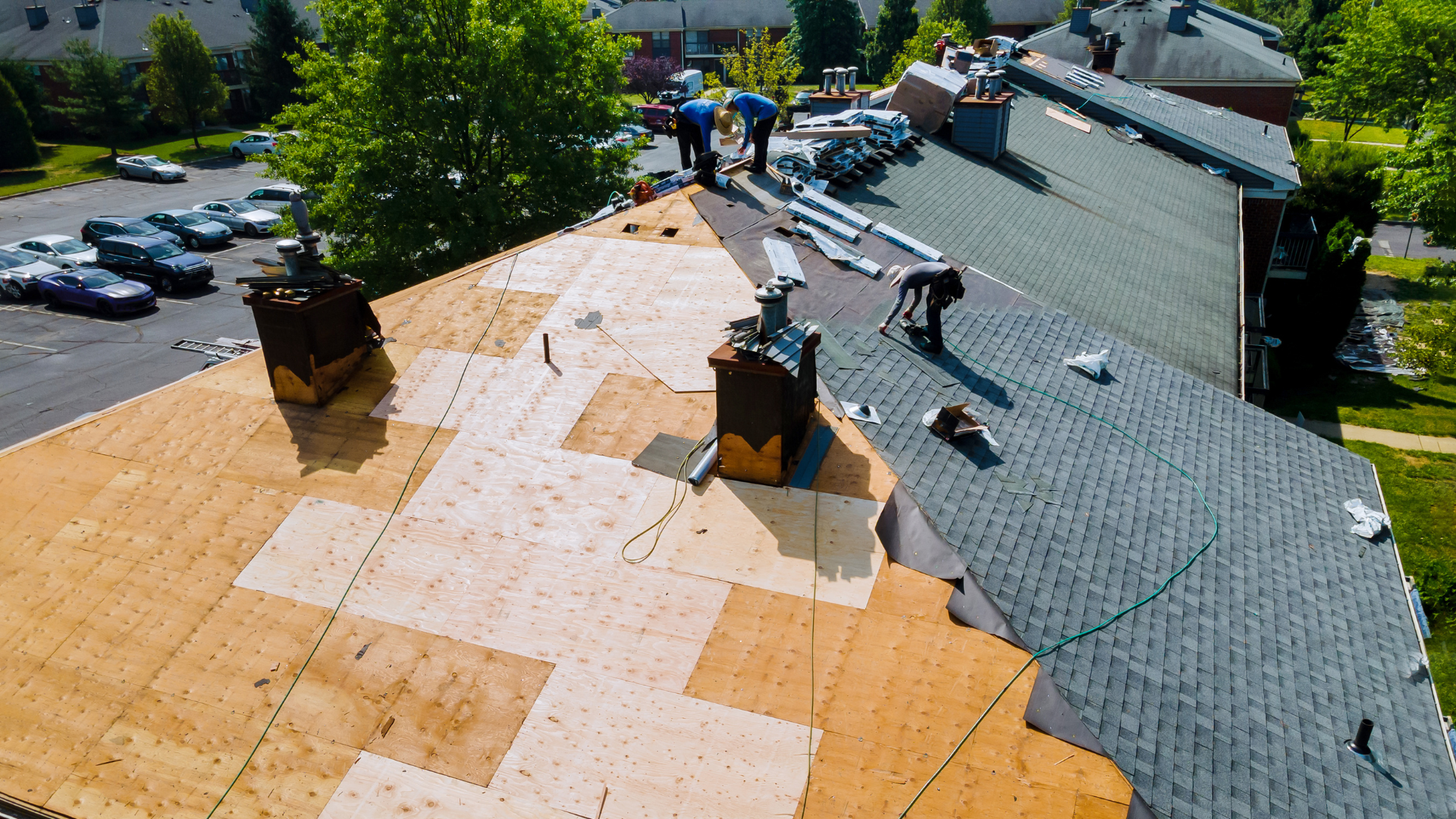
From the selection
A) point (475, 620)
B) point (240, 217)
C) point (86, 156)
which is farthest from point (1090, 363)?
point (86, 156)

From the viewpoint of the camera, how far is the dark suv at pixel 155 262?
36031 mm

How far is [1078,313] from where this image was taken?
15844 millimetres

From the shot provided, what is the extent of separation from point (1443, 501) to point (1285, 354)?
941cm

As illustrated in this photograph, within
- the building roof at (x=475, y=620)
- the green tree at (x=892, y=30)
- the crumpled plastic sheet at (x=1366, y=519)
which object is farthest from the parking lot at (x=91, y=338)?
the green tree at (x=892, y=30)

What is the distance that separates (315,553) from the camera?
9.74 meters

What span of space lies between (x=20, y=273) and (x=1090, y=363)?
4049 cm

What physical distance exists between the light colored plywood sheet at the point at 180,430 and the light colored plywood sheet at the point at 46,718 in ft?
9.40

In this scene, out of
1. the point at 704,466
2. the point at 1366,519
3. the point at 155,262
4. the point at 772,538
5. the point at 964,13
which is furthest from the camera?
the point at 964,13

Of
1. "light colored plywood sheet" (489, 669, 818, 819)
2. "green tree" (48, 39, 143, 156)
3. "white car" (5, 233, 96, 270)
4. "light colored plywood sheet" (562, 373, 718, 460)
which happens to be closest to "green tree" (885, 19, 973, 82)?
"white car" (5, 233, 96, 270)

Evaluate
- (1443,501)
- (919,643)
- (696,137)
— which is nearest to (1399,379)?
(1443,501)

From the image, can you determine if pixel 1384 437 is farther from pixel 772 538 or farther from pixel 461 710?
pixel 461 710

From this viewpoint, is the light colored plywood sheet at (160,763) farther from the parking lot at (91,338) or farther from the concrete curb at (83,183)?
the concrete curb at (83,183)

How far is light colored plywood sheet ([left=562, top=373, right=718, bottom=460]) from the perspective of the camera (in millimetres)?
10805

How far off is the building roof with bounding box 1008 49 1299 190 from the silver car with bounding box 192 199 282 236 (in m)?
34.7
